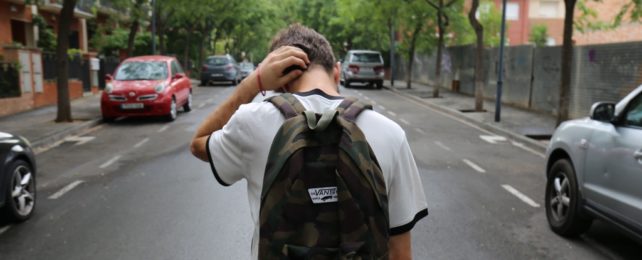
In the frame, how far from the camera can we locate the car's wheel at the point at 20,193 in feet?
18.9

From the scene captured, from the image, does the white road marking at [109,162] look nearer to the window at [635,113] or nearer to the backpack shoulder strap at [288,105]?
the window at [635,113]

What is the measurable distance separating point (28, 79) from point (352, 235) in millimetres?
18403

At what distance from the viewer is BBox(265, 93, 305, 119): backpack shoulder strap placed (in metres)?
1.65

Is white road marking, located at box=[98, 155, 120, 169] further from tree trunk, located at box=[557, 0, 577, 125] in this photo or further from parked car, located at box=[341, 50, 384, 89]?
parked car, located at box=[341, 50, 384, 89]

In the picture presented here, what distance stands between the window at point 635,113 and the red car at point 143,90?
1188cm

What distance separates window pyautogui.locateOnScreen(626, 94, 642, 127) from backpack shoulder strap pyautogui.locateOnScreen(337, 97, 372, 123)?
3689mm

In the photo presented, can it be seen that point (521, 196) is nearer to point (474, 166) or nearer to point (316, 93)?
point (474, 166)

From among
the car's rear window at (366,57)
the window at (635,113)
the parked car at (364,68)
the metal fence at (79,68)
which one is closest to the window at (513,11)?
the car's rear window at (366,57)

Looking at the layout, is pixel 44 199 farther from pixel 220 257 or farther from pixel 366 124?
pixel 366 124

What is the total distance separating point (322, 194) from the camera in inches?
60.3

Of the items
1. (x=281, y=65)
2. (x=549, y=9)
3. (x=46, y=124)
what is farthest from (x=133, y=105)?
(x=549, y=9)

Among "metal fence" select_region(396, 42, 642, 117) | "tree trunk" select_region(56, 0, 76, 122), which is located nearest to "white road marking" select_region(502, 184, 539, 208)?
"metal fence" select_region(396, 42, 642, 117)

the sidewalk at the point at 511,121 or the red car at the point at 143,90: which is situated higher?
the red car at the point at 143,90

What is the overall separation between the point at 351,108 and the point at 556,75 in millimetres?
16941
